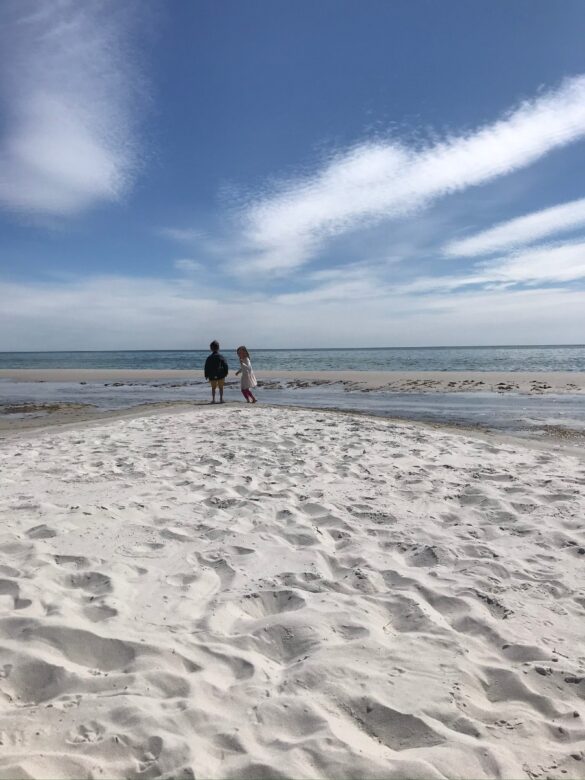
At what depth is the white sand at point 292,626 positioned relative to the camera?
229cm

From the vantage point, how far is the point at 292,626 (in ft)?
10.7

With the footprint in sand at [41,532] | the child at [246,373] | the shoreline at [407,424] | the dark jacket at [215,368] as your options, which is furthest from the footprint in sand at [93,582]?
the dark jacket at [215,368]

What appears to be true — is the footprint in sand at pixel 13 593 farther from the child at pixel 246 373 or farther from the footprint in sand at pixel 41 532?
the child at pixel 246 373

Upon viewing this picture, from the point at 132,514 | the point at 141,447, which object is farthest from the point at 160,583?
the point at 141,447

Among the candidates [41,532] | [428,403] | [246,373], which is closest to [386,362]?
[428,403]

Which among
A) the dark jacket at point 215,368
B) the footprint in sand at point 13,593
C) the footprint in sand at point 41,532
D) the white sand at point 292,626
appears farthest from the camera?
the dark jacket at point 215,368

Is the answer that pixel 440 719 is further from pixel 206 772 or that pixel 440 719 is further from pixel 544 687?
pixel 206 772

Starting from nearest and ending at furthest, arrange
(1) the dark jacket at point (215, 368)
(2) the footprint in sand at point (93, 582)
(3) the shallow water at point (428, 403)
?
(2) the footprint in sand at point (93, 582) → (3) the shallow water at point (428, 403) → (1) the dark jacket at point (215, 368)

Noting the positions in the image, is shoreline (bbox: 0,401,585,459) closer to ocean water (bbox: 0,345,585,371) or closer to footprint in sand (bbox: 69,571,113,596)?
footprint in sand (bbox: 69,571,113,596)

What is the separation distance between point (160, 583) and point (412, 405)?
584 inches

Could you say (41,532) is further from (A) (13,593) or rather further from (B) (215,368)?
(B) (215,368)

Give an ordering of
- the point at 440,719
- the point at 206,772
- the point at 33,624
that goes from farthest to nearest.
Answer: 1. the point at 33,624
2. the point at 440,719
3. the point at 206,772

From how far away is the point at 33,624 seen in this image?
3133mm

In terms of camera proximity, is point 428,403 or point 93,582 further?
point 428,403
